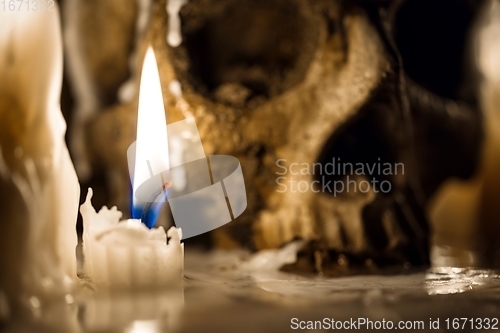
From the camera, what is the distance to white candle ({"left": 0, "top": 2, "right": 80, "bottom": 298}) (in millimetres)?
441

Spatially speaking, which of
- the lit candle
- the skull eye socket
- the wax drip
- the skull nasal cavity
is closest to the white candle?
the lit candle

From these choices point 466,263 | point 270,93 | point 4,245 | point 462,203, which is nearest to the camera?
point 4,245

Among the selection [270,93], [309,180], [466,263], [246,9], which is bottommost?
[466,263]

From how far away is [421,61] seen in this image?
0.90 m

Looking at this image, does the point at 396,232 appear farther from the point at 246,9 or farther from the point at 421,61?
the point at 246,9

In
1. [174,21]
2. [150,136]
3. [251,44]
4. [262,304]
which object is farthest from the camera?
[251,44]

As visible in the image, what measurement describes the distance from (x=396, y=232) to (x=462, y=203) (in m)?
0.30

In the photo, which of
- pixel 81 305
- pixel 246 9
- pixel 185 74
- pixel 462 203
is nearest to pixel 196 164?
pixel 185 74

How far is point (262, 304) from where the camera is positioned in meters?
0.46

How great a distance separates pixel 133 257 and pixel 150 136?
0.45 ft

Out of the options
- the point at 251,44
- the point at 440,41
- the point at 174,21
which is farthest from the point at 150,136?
the point at 440,41

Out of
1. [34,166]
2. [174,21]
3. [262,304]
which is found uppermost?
[174,21]

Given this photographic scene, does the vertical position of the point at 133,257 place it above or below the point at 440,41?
below

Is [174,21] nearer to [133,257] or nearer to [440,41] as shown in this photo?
[133,257]
